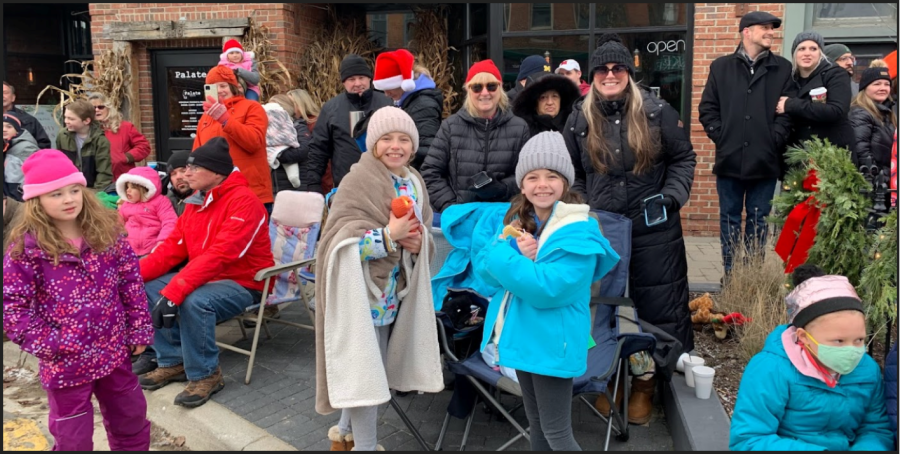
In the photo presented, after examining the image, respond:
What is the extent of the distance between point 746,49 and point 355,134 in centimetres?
306

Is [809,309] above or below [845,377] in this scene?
above

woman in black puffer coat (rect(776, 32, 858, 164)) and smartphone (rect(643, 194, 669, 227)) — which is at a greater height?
Answer: woman in black puffer coat (rect(776, 32, 858, 164))

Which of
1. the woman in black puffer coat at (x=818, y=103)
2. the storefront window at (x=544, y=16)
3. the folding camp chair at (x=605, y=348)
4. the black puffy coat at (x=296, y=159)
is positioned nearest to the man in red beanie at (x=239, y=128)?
the black puffy coat at (x=296, y=159)

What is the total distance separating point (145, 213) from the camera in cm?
506

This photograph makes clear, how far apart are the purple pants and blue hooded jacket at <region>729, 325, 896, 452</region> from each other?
8.91 feet

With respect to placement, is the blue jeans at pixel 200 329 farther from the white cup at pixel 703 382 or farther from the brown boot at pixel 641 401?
the white cup at pixel 703 382

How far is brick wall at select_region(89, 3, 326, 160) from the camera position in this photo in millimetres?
9258

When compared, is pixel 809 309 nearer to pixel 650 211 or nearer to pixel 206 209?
pixel 650 211

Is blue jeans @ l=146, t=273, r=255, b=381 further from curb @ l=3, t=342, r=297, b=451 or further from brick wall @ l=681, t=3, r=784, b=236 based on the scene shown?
brick wall @ l=681, t=3, r=784, b=236

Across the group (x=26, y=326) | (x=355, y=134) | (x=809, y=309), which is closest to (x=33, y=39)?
(x=355, y=134)

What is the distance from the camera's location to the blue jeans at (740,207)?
5.45 m

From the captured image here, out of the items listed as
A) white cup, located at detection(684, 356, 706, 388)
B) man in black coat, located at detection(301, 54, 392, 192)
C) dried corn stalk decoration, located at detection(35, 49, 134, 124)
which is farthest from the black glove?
dried corn stalk decoration, located at detection(35, 49, 134, 124)

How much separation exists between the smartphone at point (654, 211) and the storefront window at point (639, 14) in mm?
5099

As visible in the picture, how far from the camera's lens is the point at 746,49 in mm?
5305
